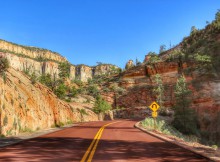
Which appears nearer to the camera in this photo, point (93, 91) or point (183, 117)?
point (183, 117)

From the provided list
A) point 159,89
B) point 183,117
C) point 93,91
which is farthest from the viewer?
point 93,91

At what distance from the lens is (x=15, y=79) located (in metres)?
23.1

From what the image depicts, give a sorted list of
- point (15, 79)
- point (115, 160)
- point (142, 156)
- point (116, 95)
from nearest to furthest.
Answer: point (115, 160)
point (142, 156)
point (15, 79)
point (116, 95)

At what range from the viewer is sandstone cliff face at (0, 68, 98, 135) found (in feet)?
58.2

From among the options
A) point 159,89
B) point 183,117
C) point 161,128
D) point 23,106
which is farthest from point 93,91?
point 23,106

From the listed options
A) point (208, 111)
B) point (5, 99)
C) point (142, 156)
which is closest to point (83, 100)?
point (208, 111)

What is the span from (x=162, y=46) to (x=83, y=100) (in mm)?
65037

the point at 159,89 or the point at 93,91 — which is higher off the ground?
the point at 93,91

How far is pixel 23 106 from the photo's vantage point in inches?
842

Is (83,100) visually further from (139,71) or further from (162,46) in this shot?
(162,46)

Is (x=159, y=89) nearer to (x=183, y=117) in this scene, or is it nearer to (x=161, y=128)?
(x=183, y=117)

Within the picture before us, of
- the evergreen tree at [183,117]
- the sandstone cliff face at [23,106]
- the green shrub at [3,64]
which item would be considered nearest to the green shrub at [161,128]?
the evergreen tree at [183,117]

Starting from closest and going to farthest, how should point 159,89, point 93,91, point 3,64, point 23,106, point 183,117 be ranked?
1. point 3,64
2. point 23,106
3. point 183,117
4. point 159,89
5. point 93,91

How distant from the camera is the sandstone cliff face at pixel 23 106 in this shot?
699 inches
